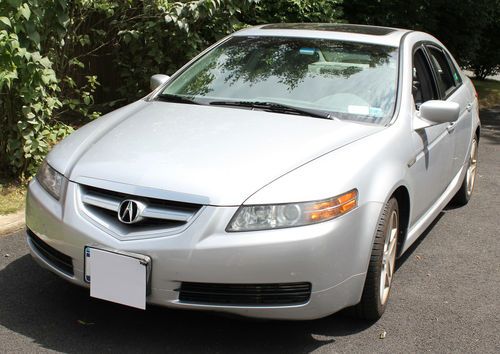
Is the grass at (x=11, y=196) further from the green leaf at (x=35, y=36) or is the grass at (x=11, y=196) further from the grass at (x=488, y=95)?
the grass at (x=488, y=95)

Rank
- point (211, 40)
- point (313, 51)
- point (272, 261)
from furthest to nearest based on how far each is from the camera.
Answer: point (211, 40) → point (313, 51) → point (272, 261)

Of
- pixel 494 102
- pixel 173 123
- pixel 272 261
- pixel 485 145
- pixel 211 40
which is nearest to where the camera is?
pixel 272 261

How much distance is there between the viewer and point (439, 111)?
3977 mm

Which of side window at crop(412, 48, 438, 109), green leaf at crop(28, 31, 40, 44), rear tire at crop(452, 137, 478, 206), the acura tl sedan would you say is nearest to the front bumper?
the acura tl sedan

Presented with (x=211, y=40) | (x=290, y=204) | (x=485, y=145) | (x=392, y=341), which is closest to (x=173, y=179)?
(x=290, y=204)

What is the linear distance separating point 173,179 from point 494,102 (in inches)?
475

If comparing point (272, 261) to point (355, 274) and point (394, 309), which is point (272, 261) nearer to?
point (355, 274)

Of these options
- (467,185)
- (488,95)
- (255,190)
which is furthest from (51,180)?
(488,95)

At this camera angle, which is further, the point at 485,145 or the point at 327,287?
the point at 485,145

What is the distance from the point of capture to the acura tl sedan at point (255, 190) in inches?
115

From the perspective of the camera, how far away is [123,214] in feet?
9.95

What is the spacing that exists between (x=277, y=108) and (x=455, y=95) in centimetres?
194

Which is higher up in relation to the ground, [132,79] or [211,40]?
[211,40]

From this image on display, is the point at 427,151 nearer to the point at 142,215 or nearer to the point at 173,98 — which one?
the point at 173,98
